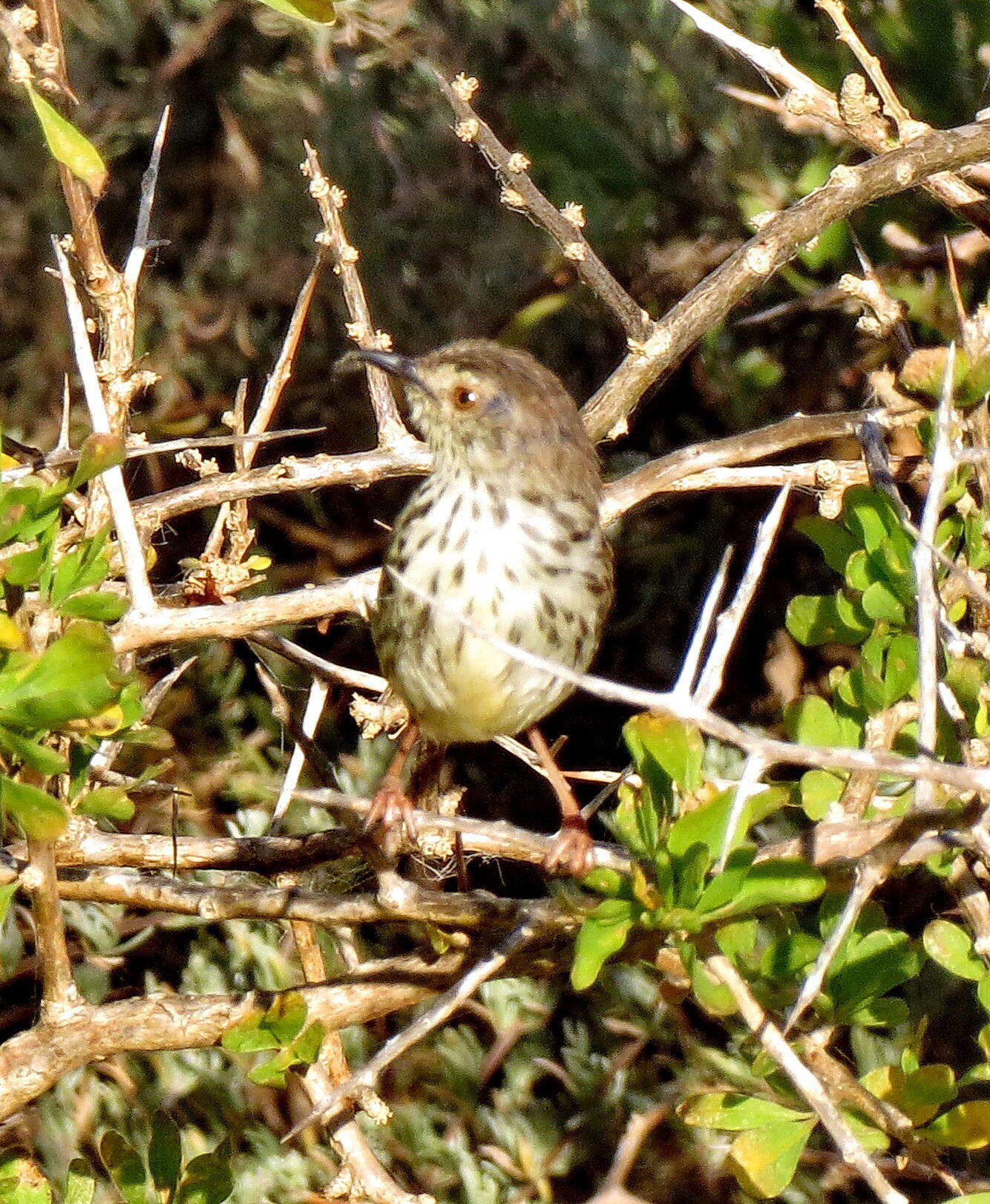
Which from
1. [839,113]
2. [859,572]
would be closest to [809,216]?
[839,113]

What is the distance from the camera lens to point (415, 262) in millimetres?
5426

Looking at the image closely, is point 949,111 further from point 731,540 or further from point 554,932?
point 554,932

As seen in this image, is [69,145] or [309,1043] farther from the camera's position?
[309,1043]

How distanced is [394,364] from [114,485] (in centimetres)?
84

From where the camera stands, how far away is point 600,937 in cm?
250

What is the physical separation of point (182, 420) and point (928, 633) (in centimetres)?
347

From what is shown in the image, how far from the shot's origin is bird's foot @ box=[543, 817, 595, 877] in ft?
10.4

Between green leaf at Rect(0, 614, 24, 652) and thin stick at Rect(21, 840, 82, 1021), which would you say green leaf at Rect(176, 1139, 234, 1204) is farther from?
green leaf at Rect(0, 614, 24, 652)

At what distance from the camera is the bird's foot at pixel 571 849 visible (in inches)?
125

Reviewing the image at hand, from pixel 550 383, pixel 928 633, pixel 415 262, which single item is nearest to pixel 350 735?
pixel 415 262

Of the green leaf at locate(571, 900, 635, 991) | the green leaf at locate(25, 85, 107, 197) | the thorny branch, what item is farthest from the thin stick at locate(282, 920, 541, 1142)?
the green leaf at locate(25, 85, 107, 197)

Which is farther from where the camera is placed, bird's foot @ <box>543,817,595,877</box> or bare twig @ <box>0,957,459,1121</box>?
bird's foot @ <box>543,817,595,877</box>

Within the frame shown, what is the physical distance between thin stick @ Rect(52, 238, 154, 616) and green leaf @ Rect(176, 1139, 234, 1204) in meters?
0.96

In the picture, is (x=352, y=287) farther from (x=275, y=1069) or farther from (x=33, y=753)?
(x=275, y=1069)
